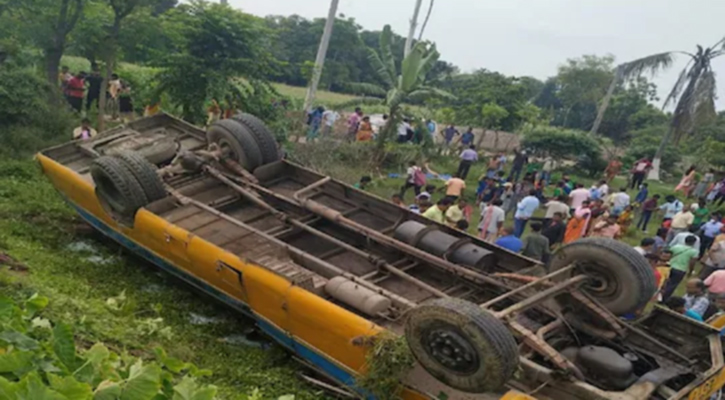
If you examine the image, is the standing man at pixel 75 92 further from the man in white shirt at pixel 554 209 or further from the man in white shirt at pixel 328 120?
the man in white shirt at pixel 554 209

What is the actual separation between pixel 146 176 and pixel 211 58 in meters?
5.48

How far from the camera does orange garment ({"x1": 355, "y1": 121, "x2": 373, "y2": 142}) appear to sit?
1605cm

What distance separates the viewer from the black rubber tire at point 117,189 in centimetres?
707

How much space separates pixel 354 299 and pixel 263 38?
8.38 meters

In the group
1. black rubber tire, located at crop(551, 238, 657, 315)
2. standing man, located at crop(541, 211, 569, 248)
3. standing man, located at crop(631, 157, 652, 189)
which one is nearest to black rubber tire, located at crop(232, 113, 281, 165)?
standing man, located at crop(541, 211, 569, 248)

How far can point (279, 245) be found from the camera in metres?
6.48

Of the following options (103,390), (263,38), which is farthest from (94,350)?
(263,38)

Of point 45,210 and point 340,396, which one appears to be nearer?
point 340,396

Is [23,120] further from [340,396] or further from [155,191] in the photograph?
[340,396]

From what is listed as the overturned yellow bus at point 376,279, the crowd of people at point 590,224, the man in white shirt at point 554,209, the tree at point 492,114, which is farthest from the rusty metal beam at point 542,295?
the tree at point 492,114

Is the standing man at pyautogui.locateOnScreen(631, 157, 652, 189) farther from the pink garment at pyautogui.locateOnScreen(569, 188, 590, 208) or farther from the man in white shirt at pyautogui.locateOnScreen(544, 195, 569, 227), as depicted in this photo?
the man in white shirt at pyautogui.locateOnScreen(544, 195, 569, 227)

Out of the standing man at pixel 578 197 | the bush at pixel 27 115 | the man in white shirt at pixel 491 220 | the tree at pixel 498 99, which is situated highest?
the tree at pixel 498 99

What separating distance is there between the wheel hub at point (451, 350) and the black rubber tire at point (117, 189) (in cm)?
397

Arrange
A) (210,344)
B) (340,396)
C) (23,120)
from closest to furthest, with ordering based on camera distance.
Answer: (340,396)
(210,344)
(23,120)
